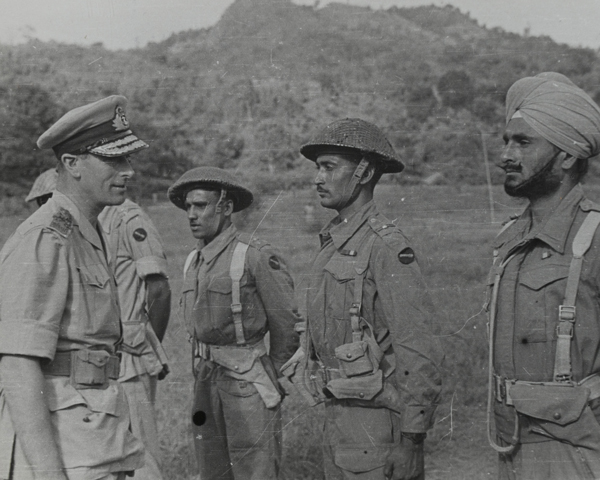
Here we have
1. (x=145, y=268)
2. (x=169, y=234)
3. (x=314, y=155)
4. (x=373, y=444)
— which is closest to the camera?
(x=373, y=444)

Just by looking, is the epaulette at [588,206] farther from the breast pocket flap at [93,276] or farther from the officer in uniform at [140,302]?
the officer in uniform at [140,302]

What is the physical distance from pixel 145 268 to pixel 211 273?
2.85 feet

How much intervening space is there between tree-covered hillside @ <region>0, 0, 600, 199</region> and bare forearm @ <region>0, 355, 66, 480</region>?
467cm


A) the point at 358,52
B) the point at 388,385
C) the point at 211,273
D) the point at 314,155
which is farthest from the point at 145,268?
the point at 358,52

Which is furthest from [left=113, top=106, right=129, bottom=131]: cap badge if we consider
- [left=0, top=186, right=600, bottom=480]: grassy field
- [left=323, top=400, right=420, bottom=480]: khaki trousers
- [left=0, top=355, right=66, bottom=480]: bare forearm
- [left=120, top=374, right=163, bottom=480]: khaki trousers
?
[left=120, top=374, right=163, bottom=480]: khaki trousers

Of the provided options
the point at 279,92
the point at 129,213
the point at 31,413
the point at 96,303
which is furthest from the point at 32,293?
the point at 279,92

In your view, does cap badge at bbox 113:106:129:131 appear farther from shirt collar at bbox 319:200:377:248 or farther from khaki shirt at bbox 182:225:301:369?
khaki shirt at bbox 182:225:301:369

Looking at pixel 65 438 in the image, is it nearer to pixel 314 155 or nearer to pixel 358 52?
pixel 314 155

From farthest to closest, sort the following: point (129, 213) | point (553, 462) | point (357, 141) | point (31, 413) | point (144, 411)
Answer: point (129, 213) < point (144, 411) < point (357, 141) < point (553, 462) < point (31, 413)

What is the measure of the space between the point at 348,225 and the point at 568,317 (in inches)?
51.1

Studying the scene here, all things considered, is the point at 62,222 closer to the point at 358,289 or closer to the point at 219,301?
the point at 358,289

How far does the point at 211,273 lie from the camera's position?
4.83m

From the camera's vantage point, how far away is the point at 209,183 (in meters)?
4.90

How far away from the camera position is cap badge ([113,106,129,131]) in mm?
3354
